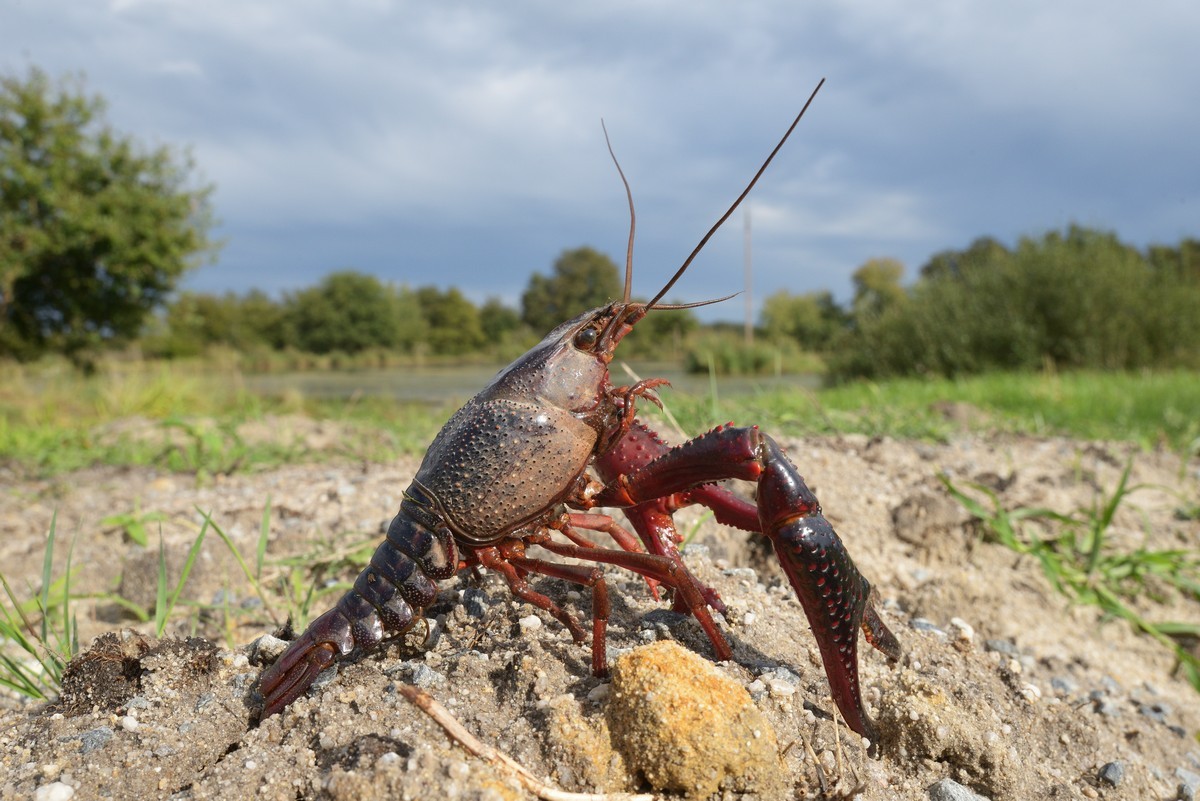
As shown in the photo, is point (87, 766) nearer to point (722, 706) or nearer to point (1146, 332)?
point (722, 706)

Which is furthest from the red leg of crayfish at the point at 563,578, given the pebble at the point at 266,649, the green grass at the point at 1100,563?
the green grass at the point at 1100,563

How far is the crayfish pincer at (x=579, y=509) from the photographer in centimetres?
201

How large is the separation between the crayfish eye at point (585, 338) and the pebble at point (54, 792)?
1.86 metres

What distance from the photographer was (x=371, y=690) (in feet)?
6.55

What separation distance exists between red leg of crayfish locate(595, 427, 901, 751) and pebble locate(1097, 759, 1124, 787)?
33.6 inches

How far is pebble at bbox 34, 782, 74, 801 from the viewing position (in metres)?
1.69

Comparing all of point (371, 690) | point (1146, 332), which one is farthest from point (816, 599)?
point (1146, 332)

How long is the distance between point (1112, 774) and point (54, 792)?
9.49ft

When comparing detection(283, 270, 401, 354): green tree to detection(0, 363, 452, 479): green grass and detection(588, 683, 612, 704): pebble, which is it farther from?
detection(588, 683, 612, 704): pebble

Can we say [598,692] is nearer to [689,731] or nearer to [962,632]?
[689,731]

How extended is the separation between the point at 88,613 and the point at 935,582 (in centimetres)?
469

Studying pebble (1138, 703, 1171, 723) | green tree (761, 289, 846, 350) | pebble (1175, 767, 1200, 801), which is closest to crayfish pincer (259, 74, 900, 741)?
pebble (1175, 767, 1200, 801)

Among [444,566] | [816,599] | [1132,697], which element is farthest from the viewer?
[1132,697]

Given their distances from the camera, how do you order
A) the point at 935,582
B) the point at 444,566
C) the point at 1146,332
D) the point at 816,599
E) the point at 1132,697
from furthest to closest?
the point at 1146,332 < the point at 935,582 < the point at 1132,697 < the point at 444,566 < the point at 816,599
